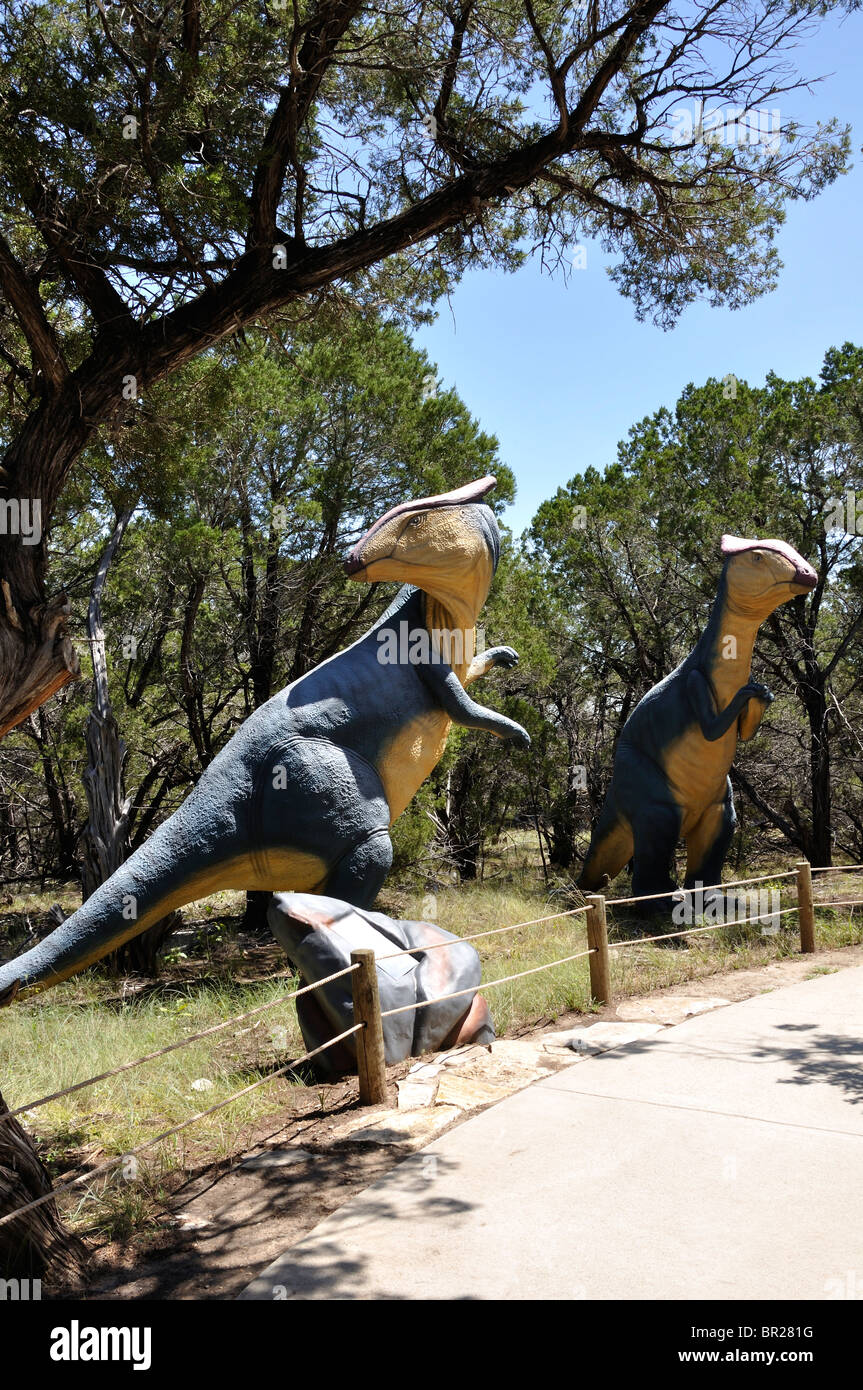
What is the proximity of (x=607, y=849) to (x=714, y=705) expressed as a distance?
2481 millimetres

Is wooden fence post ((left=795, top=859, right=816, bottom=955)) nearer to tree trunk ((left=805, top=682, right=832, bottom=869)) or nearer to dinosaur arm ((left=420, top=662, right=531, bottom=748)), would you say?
dinosaur arm ((left=420, top=662, right=531, bottom=748))

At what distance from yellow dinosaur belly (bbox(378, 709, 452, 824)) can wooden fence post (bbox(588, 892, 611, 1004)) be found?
128 cm

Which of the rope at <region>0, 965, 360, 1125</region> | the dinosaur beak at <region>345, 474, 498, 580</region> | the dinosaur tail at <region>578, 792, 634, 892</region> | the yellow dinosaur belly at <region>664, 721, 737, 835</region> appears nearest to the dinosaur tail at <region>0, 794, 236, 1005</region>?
the rope at <region>0, 965, 360, 1125</region>

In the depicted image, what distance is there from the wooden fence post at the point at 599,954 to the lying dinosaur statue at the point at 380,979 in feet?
3.06

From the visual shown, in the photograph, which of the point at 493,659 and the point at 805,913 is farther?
the point at 805,913

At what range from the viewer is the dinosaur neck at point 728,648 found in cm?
838

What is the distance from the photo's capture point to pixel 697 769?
880 cm

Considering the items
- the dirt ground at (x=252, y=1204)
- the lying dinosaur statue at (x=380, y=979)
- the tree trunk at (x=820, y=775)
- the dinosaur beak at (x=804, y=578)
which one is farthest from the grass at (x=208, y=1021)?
the dinosaur beak at (x=804, y=578)

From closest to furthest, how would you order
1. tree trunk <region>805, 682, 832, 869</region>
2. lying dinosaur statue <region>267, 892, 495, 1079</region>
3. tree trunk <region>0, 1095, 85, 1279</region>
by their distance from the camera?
tree trunk <region>0, 1095, 85, 1279</region>, lying dinosaur statue <region>267, 892, 495, 1079</region>, tree trunk <region>805, 682, 832, 869</region>

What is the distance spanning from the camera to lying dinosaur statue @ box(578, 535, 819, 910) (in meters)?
8.16

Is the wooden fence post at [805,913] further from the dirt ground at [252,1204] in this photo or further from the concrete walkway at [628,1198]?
the dirt ground at [252,1204]

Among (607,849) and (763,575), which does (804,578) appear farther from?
(607,849)

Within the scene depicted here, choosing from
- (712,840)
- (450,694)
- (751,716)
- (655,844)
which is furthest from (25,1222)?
Answer: (712,840)
